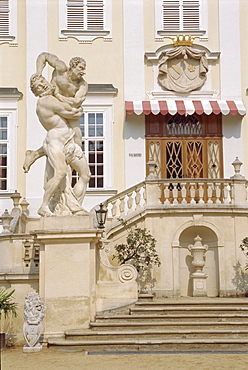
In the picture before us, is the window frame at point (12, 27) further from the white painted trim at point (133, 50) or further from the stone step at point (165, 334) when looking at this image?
the stone step at point (165, 334)

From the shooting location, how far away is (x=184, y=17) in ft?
64.4

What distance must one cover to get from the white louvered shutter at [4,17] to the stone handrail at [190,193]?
7.27 meters

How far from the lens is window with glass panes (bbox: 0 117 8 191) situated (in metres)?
18.8

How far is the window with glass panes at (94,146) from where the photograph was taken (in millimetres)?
18781

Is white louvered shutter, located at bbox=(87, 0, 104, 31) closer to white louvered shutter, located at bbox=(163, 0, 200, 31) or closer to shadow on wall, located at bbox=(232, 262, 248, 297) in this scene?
white louvered shutter, located at bbox=(163, 0, 200, 31)

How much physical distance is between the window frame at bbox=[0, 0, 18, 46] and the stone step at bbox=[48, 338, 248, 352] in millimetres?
12106

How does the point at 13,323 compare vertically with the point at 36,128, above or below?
below

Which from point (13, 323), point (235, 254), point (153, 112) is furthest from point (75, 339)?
point (153, 112)

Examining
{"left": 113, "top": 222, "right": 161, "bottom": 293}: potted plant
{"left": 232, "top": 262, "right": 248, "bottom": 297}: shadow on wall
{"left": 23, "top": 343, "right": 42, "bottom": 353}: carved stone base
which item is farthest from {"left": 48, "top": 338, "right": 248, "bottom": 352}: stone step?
{"left": 232, "top": 262, "right": 248, "bottom": 297}: shadow on wall

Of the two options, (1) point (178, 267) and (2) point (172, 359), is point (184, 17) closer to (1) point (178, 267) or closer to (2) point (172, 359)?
(1) point (178, 267)

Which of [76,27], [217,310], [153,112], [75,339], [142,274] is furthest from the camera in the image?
[76,27]

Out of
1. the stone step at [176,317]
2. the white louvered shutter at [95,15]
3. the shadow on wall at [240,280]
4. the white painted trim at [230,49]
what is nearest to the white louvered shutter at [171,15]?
the white painted trim at [230,49]

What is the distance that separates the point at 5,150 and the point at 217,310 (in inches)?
393

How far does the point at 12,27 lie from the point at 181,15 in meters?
5.43
